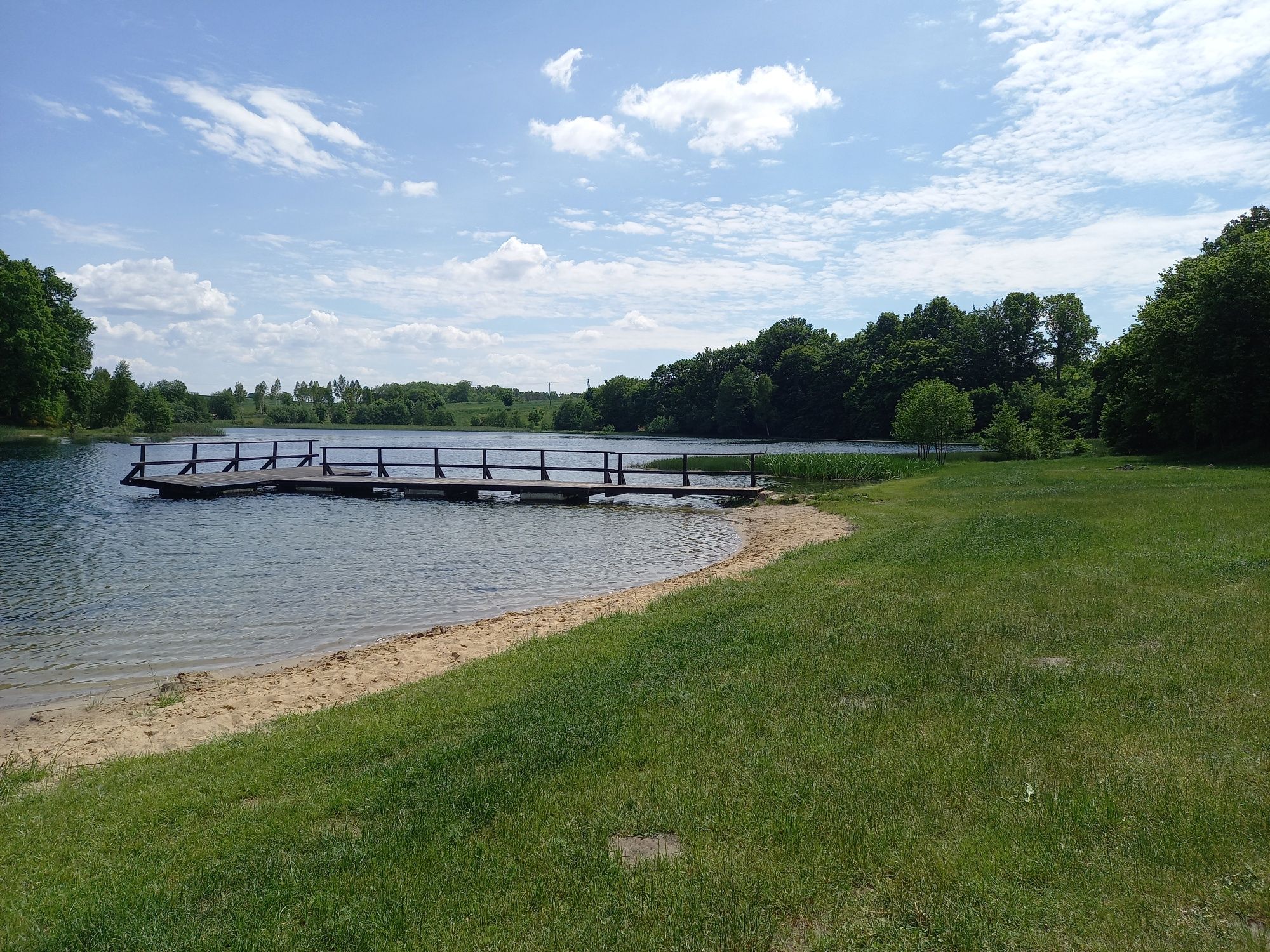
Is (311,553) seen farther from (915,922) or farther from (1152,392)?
(1152,392)

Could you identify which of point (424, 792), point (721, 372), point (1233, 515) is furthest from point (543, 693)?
point (721, 372)

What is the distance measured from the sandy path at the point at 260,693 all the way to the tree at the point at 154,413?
324 feet

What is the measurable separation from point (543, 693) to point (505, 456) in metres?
61.9

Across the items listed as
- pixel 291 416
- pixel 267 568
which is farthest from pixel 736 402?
pixel 291 416

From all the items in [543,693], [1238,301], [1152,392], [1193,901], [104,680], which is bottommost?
[104,680]

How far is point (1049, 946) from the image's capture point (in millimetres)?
3062

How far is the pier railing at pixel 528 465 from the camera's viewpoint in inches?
1328

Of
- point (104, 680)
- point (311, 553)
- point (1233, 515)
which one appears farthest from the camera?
point (311, 553)

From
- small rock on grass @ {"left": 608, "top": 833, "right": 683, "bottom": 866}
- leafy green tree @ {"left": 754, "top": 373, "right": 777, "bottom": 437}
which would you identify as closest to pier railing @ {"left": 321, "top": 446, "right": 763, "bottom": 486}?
small rock on grass @ {"left": 608, "top": 833, "right": 683, "bottom": 866}

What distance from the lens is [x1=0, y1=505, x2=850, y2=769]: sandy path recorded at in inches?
295

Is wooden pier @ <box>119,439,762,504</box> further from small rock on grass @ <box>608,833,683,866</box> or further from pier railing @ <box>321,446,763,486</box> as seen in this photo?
small rock on grass @ <box>608,833,683,866</box>

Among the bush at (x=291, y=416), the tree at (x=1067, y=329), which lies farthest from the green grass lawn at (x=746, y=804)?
the bush at (x=291, y=416)

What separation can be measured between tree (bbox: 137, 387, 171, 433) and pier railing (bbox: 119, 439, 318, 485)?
21.0 metres

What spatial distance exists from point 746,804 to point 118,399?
10303 centimetres
